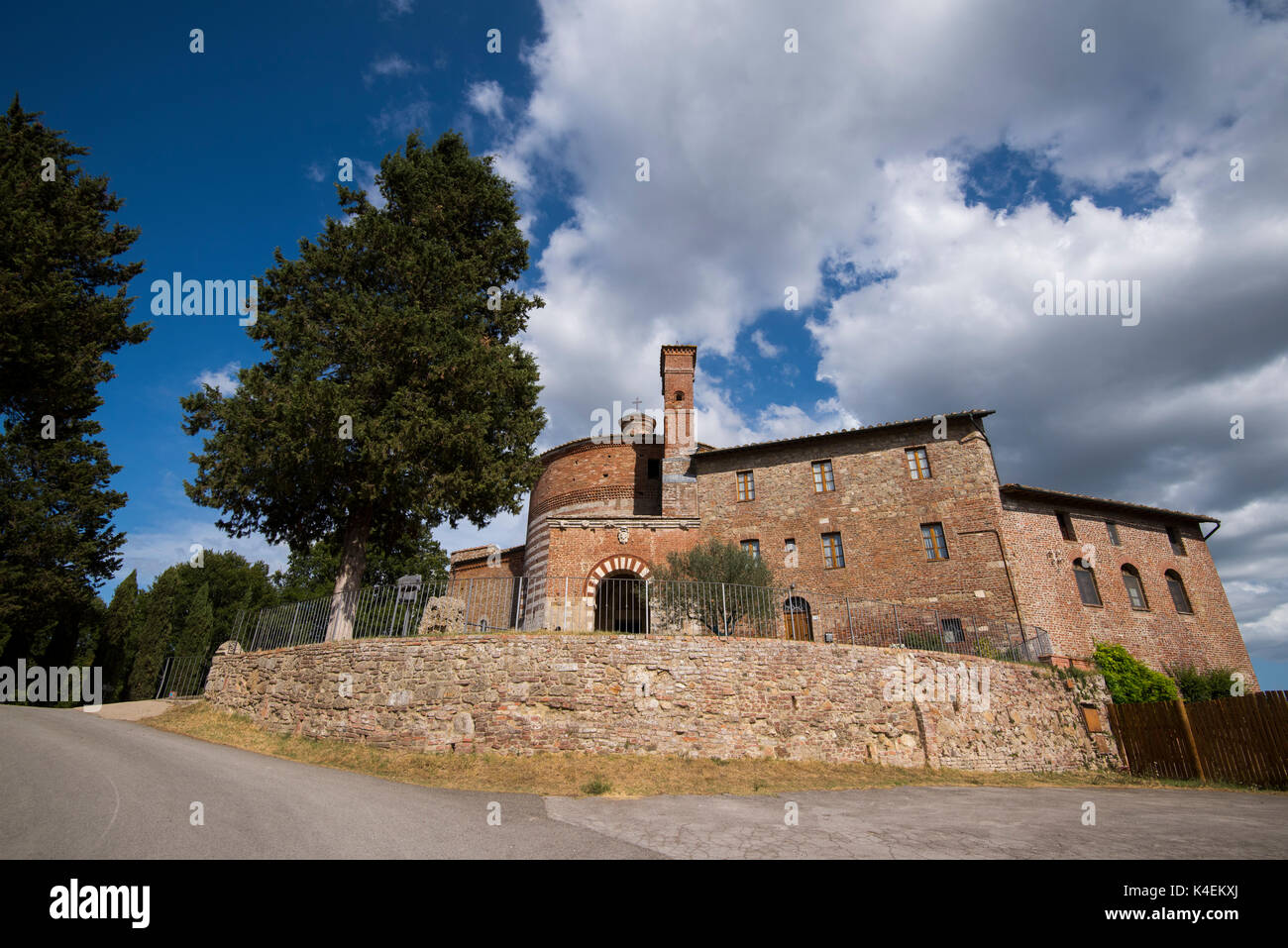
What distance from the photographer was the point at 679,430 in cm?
2528

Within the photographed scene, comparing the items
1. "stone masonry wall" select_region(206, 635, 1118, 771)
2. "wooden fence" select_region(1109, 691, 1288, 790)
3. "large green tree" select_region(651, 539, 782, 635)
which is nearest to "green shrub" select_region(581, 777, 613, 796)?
"stone masonry wall" select_region(206, 635, 1118, 771)

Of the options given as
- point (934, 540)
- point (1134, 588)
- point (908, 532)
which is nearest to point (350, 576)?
point (908, 532)

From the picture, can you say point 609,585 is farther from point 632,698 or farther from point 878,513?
point 878,513

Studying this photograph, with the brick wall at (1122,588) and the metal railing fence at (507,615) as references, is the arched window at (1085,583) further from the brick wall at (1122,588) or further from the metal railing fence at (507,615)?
the metal railing fence at (507,615)

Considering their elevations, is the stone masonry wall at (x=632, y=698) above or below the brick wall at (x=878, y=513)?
below

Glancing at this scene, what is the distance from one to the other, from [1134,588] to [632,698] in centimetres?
2354

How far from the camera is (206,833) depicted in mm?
5398

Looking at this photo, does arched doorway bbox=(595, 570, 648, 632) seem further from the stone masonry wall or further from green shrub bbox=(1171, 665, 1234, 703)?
green shrub bbox=(1171, 665, 1234, 703)

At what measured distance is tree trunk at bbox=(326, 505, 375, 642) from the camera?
13.1 meters

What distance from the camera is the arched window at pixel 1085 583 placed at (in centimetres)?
2150

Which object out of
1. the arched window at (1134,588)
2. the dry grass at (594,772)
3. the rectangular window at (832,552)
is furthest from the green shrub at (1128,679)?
the dry grass at (594,772)

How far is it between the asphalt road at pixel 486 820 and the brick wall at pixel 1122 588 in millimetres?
10583
